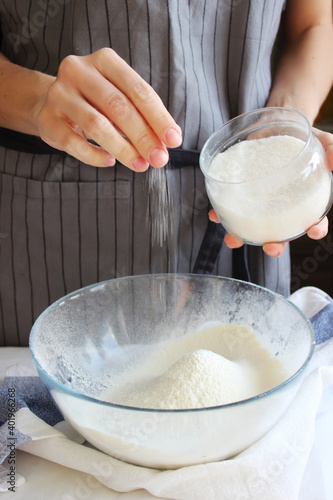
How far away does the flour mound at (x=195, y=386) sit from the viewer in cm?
56

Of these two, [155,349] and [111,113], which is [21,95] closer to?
[111,113]

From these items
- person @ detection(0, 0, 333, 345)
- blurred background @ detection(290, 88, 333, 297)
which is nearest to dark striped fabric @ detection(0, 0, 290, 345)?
person @ detection(0, 0, 333, 345)

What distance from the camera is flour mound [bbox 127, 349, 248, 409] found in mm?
559

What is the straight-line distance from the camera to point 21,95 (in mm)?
785

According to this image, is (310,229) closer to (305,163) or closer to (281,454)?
(305,163)

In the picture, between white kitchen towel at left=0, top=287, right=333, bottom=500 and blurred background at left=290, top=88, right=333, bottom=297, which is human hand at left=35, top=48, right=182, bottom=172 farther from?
blurred background at left=290, top=88, right=333, bottom=297

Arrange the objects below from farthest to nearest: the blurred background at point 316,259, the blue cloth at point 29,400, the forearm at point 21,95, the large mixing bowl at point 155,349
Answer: the blurred background at point 316,259 < the forearm at point 21,95 < the blue cloth at point 29,400 < the large mixing bowl at point 155,349

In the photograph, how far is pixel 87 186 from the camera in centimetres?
86

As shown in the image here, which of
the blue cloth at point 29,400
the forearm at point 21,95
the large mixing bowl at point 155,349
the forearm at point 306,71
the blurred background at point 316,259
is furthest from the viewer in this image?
the blurred background at point 316,259

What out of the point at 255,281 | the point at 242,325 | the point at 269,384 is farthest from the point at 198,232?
the point at 269,384

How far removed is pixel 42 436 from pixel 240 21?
0.65 metres

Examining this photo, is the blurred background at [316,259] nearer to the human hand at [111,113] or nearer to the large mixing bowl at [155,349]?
the large mixing bowl at [155,349]

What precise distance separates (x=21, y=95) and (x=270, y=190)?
0.40 metres

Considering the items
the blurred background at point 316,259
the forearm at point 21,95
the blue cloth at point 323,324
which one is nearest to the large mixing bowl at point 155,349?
the blue cloth at point 323,324
